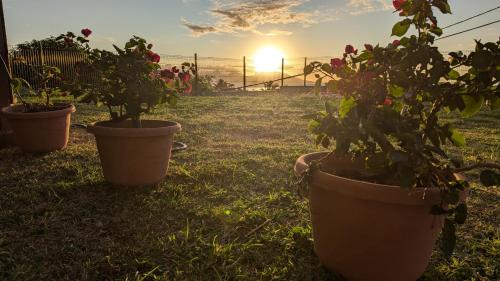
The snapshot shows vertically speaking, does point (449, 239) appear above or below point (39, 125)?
below

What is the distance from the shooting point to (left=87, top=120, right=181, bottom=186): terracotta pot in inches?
105

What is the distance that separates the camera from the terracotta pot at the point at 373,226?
1.44 m

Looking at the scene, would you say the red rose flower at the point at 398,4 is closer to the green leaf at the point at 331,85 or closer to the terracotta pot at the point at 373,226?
the green leaf at the point at 331,85

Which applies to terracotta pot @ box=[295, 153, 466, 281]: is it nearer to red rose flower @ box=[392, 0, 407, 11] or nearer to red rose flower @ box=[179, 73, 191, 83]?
red rose flower @ box=[392, 0, 407, 11]

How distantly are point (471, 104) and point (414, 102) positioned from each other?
263mm

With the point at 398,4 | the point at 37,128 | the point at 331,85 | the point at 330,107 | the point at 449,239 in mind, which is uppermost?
the point at 398,4

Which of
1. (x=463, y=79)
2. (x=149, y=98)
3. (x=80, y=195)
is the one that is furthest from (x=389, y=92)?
(x=80, y=195)

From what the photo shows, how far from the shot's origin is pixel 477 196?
2.92m

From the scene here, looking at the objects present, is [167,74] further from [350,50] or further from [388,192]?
[388,192]

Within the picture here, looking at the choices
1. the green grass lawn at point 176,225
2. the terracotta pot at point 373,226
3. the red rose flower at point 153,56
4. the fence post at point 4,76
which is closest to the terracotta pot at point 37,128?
the green grass lawn at point 176,225

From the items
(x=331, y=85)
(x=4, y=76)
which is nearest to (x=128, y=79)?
(x=331, y=85)

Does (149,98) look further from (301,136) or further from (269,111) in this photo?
(269,111)

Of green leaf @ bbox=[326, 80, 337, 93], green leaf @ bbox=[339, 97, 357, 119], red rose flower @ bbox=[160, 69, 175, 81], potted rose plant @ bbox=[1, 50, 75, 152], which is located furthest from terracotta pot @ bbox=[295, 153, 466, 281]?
potted rose plant @ bbox=[1, 50, 75, 152]

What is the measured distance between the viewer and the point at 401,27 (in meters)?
1.56
